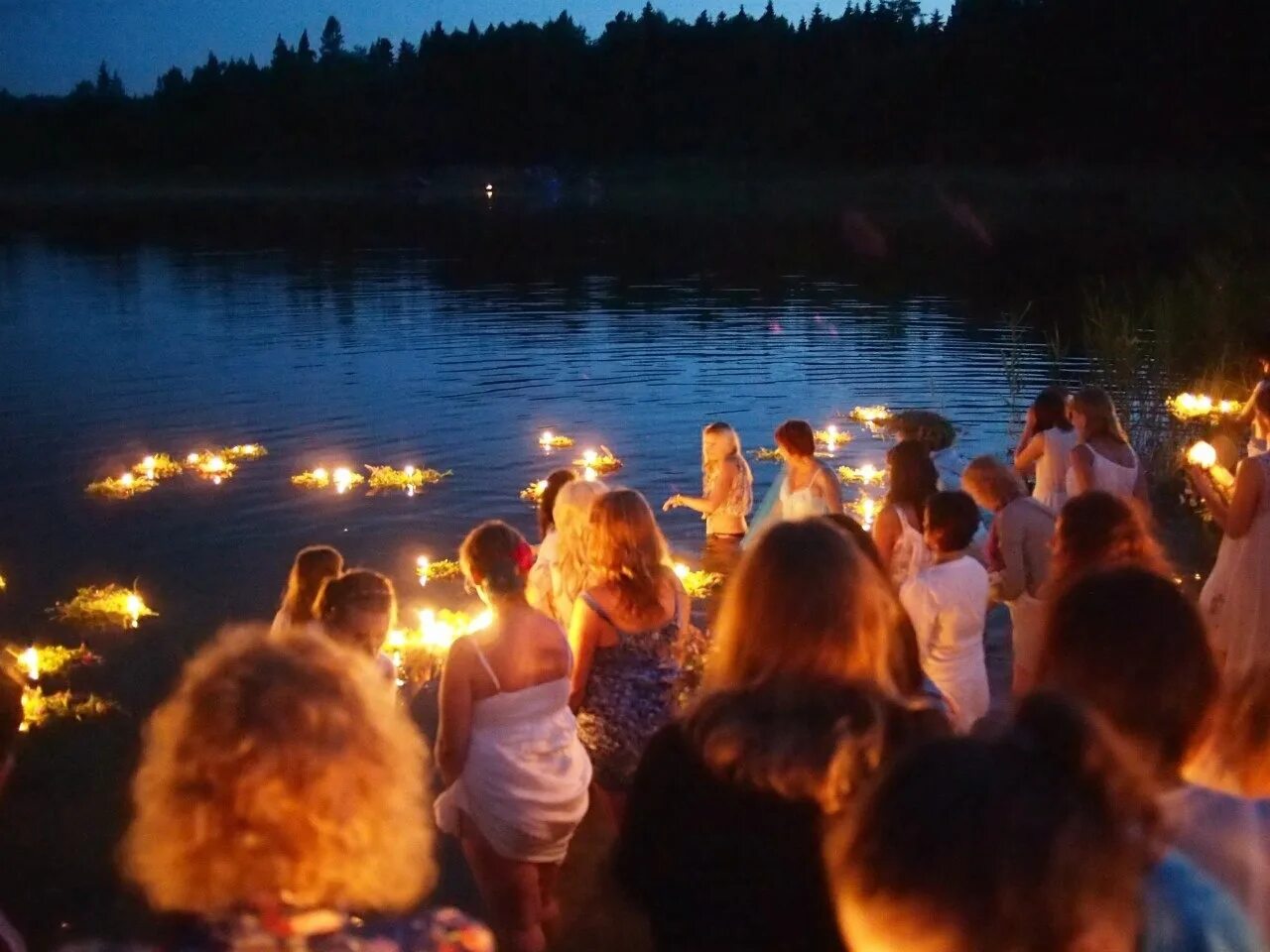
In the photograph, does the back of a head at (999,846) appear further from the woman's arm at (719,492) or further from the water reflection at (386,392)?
the water reflection at (386,392)

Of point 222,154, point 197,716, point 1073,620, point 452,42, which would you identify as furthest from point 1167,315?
point 452,42

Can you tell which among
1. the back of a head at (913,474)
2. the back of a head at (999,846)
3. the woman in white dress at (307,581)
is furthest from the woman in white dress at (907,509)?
the back of a head at (999,846)

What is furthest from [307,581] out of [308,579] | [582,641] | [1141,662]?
[1141,662]

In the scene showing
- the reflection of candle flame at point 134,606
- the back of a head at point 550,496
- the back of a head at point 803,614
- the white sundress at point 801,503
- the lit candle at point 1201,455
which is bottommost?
the reflection of candle flame at point 134,606

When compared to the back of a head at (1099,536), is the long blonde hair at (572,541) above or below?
below

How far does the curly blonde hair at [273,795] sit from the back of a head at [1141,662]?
5.00 ft

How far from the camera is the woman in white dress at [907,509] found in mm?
6602

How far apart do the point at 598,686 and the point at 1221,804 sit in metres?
2.74

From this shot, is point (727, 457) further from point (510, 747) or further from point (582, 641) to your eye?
point (510, 747)

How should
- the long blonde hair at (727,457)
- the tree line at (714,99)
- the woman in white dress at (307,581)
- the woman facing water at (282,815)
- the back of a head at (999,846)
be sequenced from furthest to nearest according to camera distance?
1. the tree line at (714,99)
2. the long blonde hair at (727,457)
3. the woman in white dress at (307,581)
4. the woman facing water at (282,815)
5. the back of a head at (999,846)

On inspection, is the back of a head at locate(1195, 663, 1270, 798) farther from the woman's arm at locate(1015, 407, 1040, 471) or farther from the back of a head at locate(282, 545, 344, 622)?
the woman's arm at locate(1015, 407, 1040, 471)

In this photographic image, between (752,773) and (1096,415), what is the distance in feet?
17.7

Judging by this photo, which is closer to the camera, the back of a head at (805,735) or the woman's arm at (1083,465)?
the back of a head at (805,735)

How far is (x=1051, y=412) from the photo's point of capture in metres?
8.48
